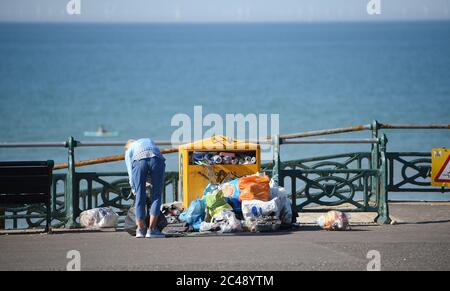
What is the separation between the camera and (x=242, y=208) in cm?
1480

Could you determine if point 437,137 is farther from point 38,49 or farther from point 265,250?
point 38,49

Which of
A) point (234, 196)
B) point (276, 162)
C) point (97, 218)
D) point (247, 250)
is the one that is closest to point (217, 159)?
point (234, 196)

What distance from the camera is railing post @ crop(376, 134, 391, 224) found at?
616 inches

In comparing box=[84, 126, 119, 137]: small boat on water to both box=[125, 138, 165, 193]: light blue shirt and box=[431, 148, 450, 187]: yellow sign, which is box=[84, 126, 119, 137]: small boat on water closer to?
box=[431, 148, 450, 187]: yellow sign

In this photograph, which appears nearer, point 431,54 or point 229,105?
point 229,105

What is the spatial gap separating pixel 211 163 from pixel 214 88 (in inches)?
3085

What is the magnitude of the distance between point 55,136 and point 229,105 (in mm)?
19375

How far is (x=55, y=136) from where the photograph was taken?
6069 cm

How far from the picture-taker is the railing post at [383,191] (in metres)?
15.6

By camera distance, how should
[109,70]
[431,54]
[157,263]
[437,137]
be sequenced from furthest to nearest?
[431,54]
[109,70]
[437,137]
[157,263]

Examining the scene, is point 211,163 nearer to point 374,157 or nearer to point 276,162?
point 276,162

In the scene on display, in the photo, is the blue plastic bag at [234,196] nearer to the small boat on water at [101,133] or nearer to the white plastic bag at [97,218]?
the white plastic bag at [97,218]
